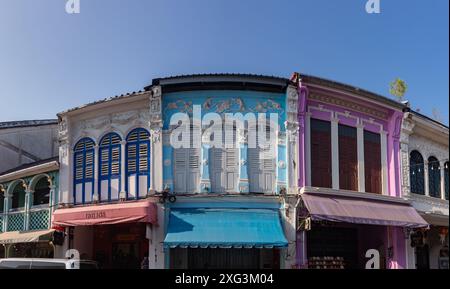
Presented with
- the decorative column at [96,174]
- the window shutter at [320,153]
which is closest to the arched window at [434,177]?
the window shutter at [320,153]

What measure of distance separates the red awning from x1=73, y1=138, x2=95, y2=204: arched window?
0.89 feet

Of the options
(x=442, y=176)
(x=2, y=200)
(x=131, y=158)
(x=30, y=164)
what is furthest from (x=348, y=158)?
(x=2, y=200)

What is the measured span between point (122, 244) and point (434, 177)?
616cm

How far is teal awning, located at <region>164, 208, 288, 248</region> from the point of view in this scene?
807cm

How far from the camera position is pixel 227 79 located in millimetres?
8766

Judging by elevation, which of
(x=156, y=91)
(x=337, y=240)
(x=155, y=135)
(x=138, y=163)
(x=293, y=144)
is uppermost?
(x=156, y=91)

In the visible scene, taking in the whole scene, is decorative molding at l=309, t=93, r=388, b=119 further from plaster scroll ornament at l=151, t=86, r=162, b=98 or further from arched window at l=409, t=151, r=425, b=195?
plaster scroll ornament at l=151, t=86, r=162, b=98

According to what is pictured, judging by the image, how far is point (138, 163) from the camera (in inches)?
347

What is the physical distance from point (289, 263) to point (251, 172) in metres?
1.76

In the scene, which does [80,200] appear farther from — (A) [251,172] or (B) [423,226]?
(B) [423,226]

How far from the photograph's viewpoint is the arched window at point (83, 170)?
879 cm

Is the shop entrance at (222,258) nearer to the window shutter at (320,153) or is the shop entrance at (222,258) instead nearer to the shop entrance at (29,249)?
the window shutter at (320,153)

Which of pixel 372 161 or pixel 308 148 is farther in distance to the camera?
pixel 308 148

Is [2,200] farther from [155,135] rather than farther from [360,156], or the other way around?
[360,156]
